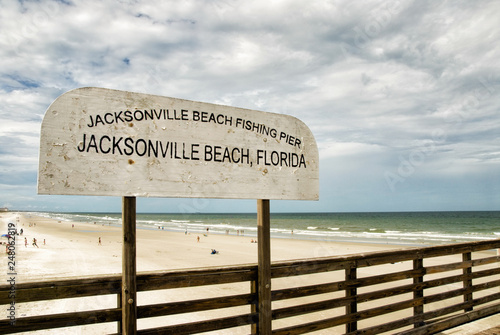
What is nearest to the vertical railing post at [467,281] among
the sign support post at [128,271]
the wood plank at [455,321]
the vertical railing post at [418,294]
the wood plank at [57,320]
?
the wood plank at [455,321]

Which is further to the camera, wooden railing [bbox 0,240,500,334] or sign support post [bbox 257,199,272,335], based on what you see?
sign support post [bbox 257,199,272,335]

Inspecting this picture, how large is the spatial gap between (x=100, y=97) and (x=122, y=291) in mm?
1554

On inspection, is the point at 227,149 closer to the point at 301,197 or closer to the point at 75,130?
the point at 301,197

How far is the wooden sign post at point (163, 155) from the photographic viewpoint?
8.29 feet

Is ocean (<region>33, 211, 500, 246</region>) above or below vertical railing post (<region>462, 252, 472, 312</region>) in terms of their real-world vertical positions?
below

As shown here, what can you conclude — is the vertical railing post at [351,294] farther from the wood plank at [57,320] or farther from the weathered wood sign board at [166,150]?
the wood plank at [57,320]

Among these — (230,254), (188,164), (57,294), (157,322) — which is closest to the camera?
(57,294)

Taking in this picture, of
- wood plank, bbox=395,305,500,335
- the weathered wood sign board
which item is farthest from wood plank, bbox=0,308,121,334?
wood plank, bbox=395,305,500,335

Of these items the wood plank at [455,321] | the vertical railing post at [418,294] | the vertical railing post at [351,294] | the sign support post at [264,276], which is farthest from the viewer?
the vertical railing post at [418,294]

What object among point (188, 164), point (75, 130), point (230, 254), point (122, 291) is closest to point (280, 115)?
point (188, 164)

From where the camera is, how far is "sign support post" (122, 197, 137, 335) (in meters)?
2.62

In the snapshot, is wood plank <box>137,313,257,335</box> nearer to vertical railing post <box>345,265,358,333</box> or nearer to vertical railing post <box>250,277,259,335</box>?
vertical railing post <box>250,277,259,335</box>

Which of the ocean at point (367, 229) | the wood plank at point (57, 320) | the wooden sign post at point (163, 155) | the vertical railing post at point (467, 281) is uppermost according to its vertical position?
the wooden sign post at point (163, 155)

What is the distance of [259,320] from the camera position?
10.4ft
